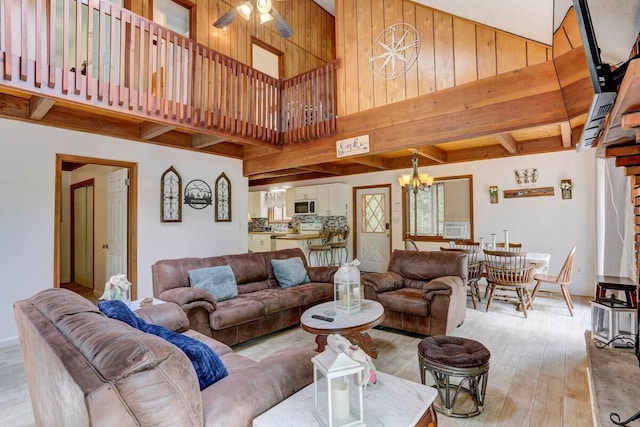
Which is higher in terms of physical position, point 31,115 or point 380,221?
point 31,115

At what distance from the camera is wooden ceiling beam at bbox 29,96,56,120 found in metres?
3.04

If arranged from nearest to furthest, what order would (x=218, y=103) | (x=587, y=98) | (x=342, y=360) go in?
(x=342, y=360) → (x=587, y=98) → (x=218, y=103)

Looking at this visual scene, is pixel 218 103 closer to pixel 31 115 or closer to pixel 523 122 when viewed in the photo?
pixel 31 115

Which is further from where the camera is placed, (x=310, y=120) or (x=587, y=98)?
(x=310, y=120)

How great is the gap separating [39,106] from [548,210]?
7.04 metres

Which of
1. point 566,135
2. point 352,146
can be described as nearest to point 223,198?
point 352,146

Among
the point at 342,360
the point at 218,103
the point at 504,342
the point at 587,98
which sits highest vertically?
the point at 218,103

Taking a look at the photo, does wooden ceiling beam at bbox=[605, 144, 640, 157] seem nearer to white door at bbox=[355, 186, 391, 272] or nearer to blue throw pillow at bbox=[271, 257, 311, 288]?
blue throw pillow at bbox=[271, 257, 311, 288]

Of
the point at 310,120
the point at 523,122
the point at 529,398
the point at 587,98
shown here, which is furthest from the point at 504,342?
the point at 310,120

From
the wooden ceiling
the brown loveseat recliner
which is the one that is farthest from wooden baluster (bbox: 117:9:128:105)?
the brown loveseat recliner

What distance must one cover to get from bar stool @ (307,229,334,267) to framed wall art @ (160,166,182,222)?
3.10 m

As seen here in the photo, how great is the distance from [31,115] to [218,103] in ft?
6.45

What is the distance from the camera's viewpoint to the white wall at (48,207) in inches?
134

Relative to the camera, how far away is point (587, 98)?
61.6 inches
